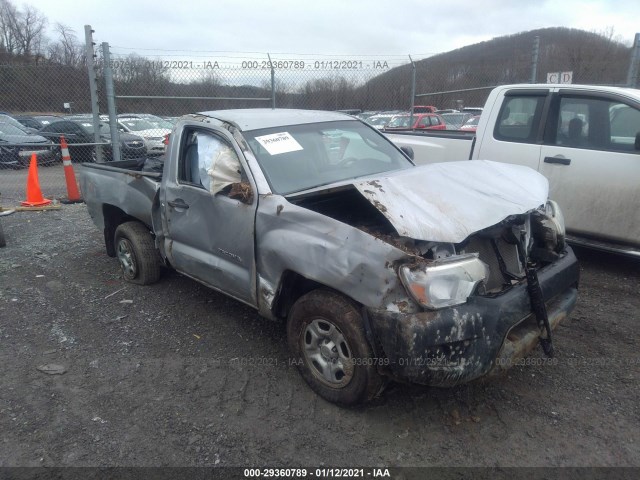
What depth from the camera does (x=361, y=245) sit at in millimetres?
2680

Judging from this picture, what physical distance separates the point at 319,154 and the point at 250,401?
6.21 ft

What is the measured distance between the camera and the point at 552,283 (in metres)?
3.13

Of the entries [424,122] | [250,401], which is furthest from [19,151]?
[250,401]

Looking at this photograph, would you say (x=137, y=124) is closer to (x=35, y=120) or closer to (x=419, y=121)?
(x=35, y=120)

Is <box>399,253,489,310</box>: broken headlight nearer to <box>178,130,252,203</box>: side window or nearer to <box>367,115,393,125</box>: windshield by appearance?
<box>178,130,252,203</box>: side window

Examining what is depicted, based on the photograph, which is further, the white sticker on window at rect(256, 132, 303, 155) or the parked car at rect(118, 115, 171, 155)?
the parked car at rect(118, 115, 171, 155)

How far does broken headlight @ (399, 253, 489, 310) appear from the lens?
2533 mm

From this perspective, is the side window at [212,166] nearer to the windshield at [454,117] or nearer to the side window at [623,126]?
the side window at [623,126]

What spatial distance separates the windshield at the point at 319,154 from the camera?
3.55m

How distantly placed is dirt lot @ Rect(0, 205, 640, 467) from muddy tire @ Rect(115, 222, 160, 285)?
45 centimetres

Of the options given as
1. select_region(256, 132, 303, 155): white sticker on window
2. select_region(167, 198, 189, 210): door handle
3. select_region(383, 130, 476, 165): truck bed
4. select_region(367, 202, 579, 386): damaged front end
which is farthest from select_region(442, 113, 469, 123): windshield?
select_region(367, 202, 579, 386): damaged front end

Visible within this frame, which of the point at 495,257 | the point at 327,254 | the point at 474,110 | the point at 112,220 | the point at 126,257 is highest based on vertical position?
the point at 474,110

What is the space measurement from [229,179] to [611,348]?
10.1 ft

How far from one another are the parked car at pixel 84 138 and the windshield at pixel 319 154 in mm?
10637
